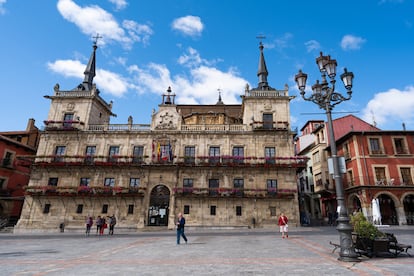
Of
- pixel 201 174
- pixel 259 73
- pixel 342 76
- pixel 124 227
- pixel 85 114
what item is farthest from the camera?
pixel 259 73

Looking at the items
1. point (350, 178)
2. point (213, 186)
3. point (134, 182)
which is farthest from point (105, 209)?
point (350, 178)

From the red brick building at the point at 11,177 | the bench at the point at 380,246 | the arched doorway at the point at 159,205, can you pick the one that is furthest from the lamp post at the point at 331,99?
the red brick building at the point at 11,177

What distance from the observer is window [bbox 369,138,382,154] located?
2767 centimetres

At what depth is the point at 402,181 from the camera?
87.0 feet

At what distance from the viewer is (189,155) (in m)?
28.6

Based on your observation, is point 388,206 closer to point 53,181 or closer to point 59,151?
point 53,181

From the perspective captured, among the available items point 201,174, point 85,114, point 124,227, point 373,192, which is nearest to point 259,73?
point 201,174

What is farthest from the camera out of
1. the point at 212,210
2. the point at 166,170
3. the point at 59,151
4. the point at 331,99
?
the point at 59,151

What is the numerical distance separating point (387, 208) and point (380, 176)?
380cm

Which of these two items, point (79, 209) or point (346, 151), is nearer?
point (79, 209)

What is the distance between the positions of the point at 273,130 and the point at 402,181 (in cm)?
1469

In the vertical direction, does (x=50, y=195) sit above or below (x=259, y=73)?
below

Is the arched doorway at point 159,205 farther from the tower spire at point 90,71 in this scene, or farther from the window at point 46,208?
the tower spire at point 90,71

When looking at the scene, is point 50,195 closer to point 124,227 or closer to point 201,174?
point 124,227
